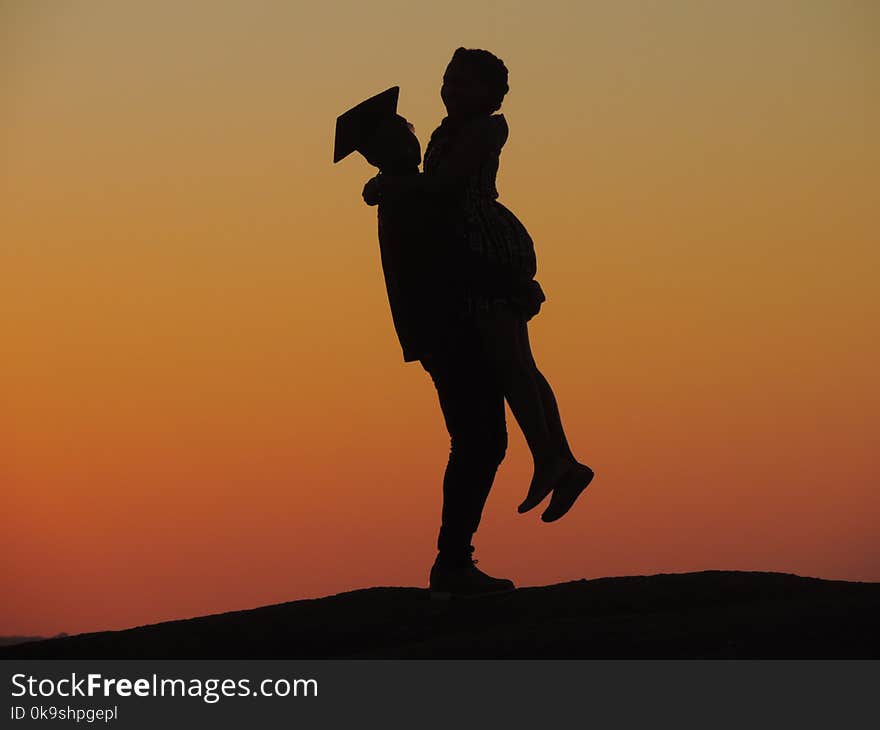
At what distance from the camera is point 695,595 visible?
9.66m

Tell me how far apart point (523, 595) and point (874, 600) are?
7.69 ft

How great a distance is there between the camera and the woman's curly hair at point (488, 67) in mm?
9250

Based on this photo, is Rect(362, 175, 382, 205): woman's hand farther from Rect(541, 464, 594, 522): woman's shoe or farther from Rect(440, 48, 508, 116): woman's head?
Rect(541, 464, 594, 522): woman's shoe

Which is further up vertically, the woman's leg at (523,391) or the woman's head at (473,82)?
the woman's head at (473,82)

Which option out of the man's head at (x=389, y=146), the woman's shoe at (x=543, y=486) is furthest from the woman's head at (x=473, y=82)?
the woman's shoe at (x=543, y=486)

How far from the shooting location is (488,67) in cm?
926

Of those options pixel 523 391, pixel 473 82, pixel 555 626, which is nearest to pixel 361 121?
pixel 473 82

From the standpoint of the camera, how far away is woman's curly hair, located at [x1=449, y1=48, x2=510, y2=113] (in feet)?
30.3

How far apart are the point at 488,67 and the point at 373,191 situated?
1.01m

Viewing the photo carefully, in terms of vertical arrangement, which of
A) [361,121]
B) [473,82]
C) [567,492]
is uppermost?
[473,82]

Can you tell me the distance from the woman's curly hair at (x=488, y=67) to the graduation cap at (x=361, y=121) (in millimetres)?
435

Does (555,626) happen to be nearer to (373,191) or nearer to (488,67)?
(373,191)

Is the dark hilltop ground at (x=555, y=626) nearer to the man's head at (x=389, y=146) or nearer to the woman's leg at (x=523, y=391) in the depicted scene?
the woman's leg at (x=523, y=391)
